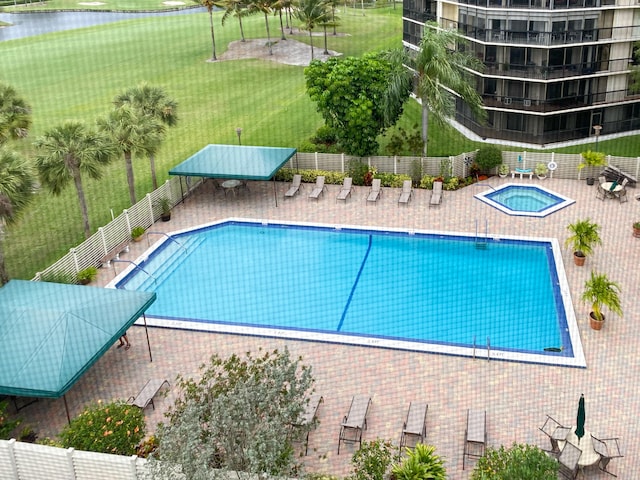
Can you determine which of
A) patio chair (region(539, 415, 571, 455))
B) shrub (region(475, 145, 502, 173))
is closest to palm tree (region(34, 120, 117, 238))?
shrub (region(475, 145, 502, 173))

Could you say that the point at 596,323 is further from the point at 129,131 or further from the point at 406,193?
the point at 129,131

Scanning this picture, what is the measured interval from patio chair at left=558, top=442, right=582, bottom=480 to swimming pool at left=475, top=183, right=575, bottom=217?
37.0 feet

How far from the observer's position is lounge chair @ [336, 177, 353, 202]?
2218 cm

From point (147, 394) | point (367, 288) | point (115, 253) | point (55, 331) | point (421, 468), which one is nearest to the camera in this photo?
point (421, 468)

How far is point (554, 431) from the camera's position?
11.1m

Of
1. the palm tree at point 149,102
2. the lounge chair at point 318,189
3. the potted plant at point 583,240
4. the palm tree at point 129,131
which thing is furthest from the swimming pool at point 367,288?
the palm tree at point 149,102

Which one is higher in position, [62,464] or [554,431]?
[62,464]

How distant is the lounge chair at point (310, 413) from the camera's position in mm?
11189

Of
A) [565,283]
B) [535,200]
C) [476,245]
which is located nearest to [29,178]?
[476,245]

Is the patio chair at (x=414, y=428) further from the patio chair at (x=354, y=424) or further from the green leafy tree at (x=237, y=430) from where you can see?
the green leafy tree at (x=237, y=430)

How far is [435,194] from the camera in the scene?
21.9 metres

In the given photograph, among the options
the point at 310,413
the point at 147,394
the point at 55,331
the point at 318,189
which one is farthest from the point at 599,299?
the point at 55,331

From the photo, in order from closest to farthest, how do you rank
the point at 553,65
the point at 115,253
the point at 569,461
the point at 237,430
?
the point at 237,430 → the point at 569,461 → the point at 115,253 → the point at 553,65

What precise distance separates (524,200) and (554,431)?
12.1 metres
